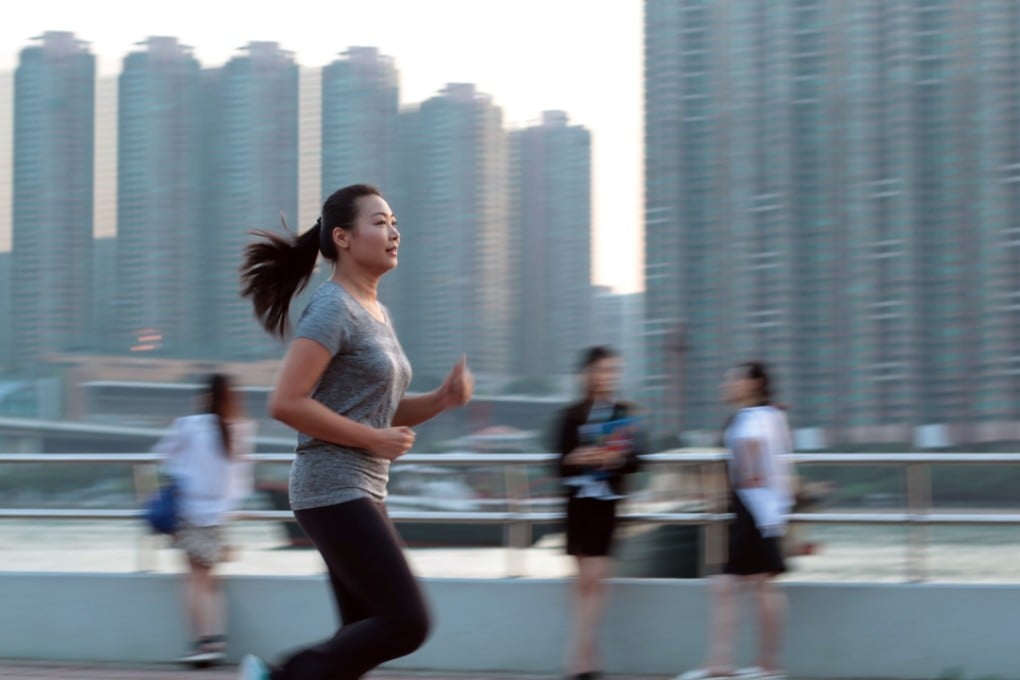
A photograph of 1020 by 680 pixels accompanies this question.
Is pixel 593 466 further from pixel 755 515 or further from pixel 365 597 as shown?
pixel 365 597

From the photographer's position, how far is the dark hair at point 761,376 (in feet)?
18.2

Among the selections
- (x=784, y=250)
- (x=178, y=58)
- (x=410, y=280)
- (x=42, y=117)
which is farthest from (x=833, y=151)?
(x=42, y=117)

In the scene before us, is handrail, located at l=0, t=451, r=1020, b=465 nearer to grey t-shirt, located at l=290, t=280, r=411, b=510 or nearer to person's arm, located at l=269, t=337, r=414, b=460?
grey t-shirt, located at l=290, t=280, r=411, b=510

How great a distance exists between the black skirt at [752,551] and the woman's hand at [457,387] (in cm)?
242

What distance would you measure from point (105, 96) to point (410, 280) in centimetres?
1496

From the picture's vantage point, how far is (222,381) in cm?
618

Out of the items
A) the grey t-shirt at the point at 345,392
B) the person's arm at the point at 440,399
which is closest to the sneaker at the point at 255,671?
the grey t-shirt at the point at 345,392

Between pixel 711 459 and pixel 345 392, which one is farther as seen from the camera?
pixel 711 459

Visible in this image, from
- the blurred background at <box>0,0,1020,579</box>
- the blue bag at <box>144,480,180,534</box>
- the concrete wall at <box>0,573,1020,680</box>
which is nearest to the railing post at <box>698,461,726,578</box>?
the concrete wall at <box>0,573,1020,680</box>

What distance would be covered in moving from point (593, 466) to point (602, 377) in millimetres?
366

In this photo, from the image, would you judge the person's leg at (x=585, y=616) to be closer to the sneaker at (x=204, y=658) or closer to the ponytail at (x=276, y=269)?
the sneaker at (x=204, y=658)

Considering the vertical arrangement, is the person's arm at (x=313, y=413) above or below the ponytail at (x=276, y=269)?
below

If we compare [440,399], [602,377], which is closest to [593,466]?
[602,377]

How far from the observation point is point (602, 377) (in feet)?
18.4
